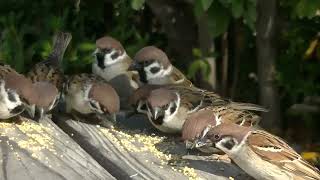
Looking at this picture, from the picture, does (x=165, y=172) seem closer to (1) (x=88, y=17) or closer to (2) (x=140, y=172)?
(2) (x=140, y=172)

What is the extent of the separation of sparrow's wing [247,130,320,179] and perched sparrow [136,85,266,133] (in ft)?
1.19

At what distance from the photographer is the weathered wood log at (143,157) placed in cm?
237

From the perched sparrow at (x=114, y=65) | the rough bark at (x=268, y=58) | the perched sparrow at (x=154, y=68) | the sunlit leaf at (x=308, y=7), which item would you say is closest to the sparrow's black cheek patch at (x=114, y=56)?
the perched sparrow at (x=114, y=65)

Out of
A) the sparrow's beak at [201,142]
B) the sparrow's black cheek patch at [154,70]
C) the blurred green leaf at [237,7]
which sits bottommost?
the sparrow's black cheek patch at [154,70]

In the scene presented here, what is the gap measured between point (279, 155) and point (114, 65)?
1732mm

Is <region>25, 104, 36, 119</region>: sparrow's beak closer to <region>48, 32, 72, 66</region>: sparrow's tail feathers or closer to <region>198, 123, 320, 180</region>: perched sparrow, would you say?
<region>198, 123, 320, 180</region>: perched sparrow

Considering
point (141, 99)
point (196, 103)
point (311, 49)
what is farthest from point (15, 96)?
point (311, 49)

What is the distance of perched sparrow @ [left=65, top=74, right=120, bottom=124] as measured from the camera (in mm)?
3109

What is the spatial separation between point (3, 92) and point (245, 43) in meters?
2.49

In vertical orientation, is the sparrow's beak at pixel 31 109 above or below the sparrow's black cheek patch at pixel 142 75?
above

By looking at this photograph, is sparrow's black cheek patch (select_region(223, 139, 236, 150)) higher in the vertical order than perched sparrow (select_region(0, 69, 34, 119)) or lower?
higher

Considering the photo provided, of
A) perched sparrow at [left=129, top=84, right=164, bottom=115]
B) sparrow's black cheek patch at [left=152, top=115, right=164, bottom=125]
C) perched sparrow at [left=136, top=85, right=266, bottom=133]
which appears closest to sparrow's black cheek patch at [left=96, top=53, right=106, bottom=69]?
perched sparrow at [left=136, top=85, right=266, bottom=133]

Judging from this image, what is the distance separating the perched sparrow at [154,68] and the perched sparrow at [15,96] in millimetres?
923

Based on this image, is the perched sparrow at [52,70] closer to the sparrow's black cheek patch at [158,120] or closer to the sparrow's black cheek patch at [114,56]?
the sparrow's black cheek patch at [114,56]
